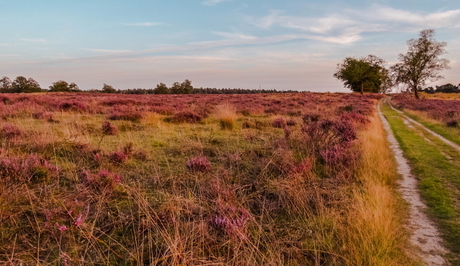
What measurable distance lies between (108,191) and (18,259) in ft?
6.12

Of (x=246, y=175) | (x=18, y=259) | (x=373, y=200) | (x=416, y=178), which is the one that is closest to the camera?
(x=18, y=259)

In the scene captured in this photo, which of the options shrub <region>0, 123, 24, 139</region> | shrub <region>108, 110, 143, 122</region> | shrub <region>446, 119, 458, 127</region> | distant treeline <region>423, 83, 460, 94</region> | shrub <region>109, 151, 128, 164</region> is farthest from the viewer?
distant treeline <region>423, 83, 460, 94</region>

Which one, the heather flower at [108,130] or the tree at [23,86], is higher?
the tree at [23,86]

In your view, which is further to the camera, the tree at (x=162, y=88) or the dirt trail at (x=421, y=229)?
the tree at (x=162, y=88)

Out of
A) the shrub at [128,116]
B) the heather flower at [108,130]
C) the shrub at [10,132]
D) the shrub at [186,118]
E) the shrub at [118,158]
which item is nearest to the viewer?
the shrub at [118,158]

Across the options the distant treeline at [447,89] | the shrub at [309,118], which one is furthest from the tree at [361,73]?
the shrub at [309,118]

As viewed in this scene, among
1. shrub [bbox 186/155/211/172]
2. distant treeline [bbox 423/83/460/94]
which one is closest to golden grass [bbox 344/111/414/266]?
shrub [bbox 186/155/211/172]

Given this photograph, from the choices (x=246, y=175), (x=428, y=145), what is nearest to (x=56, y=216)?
(x=246, y=175)

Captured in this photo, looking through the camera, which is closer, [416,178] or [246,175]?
[246,175]

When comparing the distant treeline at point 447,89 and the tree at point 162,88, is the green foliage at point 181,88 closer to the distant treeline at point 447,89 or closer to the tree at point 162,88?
the tree at point 162,88

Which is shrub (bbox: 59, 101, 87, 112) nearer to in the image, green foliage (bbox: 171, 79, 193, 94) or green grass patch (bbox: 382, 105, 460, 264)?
green grass patch (bbox: 382, 105, 460, 264)

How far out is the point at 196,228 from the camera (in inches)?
140

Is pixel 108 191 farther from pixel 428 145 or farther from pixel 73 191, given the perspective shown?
pixel 428 145

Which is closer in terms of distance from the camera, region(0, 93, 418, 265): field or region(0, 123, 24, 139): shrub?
region(0, 93, 418, 265): field
